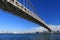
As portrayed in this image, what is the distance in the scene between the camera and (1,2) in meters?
23.1

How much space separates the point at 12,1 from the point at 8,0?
1.82 meters

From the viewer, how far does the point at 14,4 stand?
25.8 m

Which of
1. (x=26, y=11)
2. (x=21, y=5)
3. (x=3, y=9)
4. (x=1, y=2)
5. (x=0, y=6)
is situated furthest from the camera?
(x=26, y=11)

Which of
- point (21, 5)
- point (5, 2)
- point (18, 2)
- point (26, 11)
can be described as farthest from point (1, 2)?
point (26, 11)

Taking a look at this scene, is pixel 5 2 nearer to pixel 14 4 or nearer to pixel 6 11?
pixel 14 4

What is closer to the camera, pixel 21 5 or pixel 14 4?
pixel 14 4

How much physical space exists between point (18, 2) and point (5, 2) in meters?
4.13

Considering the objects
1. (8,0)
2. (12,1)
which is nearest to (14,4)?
(12,1)

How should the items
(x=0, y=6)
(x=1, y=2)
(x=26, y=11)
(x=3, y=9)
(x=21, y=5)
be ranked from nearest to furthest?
(x=1, y=2), (x=0, y=6), (x=3, y=9), (x=21, y=5), (x=26, y=11)

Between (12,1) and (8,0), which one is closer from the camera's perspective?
(8,0)

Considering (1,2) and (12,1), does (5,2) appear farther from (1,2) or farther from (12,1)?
(12,1)

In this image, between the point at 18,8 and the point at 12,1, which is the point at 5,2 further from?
the point at 18,8

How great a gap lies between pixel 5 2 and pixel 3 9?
146 inches

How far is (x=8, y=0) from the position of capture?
23.4 m
